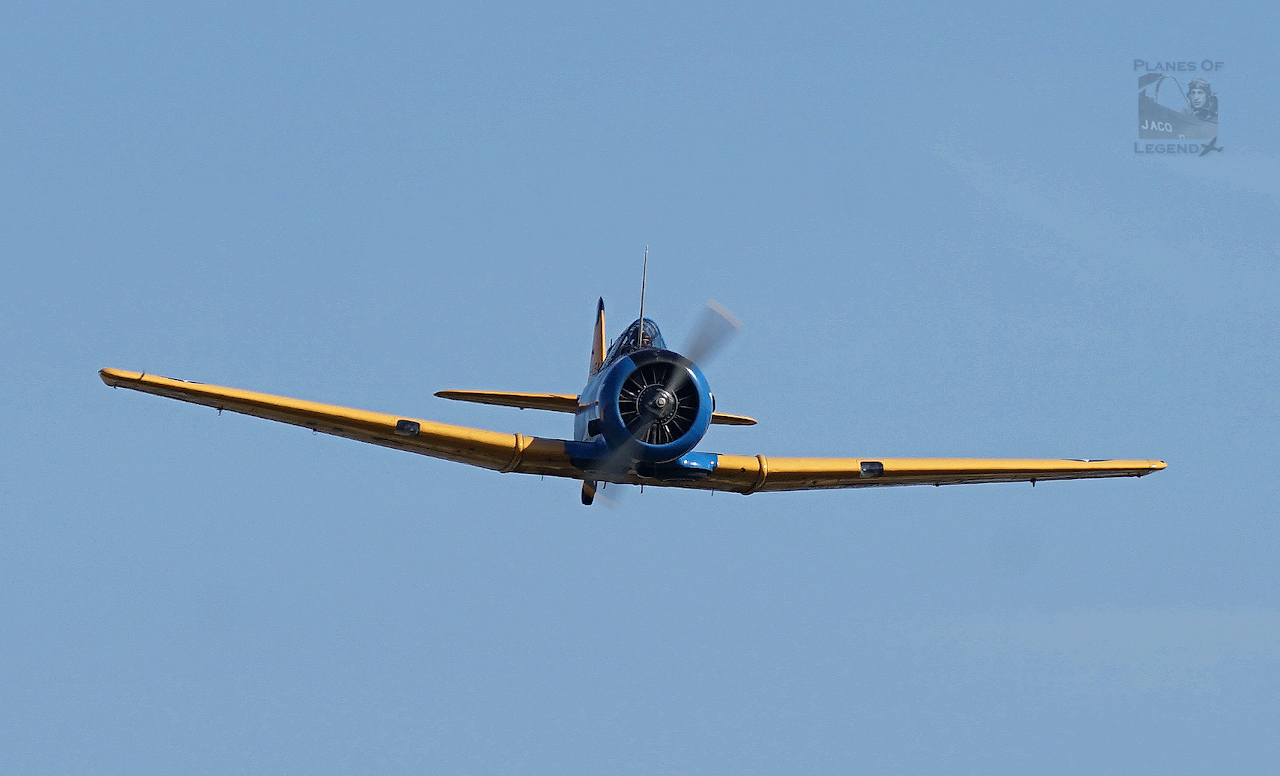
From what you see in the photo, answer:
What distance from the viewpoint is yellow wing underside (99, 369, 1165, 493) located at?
26188 millimetres

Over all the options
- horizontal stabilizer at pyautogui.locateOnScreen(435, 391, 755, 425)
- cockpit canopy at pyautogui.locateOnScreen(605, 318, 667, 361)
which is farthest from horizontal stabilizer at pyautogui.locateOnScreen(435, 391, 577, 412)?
cockpit canopy at pyautogui.locateOnScreen(605, 318, 667, 361)

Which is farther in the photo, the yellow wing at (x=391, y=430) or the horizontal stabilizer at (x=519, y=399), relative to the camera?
the horizontal stabilizer at (x=519, y=399)

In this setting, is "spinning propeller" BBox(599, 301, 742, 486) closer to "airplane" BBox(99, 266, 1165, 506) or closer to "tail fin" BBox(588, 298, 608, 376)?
"airplane" BBox(99, 266, 1165, 506)

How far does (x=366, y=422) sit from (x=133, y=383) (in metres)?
3.59

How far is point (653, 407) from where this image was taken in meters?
26.2

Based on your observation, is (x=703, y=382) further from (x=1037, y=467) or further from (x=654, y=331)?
(x=1037, y=467)

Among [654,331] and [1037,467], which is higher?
[654,331]

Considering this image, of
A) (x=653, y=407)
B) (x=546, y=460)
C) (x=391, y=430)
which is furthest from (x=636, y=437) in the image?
(x=391, y=430)

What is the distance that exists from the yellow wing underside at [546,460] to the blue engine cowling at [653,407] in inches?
48.1

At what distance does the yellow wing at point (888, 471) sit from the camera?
2852 cm

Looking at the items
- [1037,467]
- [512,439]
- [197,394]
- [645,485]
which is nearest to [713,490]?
[645,485]

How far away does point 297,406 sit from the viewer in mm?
26453

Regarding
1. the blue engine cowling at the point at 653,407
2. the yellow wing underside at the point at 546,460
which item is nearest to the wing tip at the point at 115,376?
the yellow wing underside at the point at 546,460

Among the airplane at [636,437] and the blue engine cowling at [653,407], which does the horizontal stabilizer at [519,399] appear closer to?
the airplane at [636,437]
